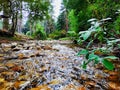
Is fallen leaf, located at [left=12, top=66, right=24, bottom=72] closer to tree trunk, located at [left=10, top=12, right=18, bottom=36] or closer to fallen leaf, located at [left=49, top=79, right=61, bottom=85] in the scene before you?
fallen leaf, located at [left=49, top=79, right=61, bottom=85]

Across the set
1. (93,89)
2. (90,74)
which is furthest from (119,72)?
(93,89)

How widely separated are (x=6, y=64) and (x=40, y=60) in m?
0.70

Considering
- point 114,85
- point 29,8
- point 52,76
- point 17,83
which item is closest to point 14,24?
point 29,8

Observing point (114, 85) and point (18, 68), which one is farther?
point (18, 68)

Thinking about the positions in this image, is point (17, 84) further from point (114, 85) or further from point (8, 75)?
point (114, 85)

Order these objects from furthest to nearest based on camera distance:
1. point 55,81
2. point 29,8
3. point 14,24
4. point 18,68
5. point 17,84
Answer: point 14,24, point 29,8, point 18,68, point 55,81, point 17,84

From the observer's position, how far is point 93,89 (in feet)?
8.48

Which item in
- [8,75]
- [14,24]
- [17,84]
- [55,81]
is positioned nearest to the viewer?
[17,84]

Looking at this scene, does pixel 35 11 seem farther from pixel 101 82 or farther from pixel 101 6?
pixel 101 82

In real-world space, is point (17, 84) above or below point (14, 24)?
below

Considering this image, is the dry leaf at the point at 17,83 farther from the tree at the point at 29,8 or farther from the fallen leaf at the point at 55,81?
the tree at the point at 29,8

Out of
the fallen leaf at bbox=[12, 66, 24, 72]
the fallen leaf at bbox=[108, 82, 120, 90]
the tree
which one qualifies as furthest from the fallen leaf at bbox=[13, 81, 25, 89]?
the tree

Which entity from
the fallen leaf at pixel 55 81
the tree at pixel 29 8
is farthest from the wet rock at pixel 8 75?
the tree at pixel 29 8

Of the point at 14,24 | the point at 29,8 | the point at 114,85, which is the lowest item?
the point at 114,85
